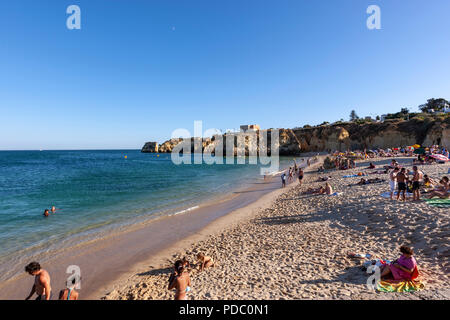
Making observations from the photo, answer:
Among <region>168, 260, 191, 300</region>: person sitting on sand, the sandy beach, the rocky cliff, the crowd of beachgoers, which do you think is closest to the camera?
<region>168, 260, 191, 300</region>: person sitting on sand

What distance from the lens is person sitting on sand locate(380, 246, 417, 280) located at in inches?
162

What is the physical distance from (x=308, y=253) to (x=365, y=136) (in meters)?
52.8

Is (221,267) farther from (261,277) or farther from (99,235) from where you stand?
(99,235)

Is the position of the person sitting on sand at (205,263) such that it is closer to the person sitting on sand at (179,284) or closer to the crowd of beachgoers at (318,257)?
the crowd of beachgoers at (318,257)

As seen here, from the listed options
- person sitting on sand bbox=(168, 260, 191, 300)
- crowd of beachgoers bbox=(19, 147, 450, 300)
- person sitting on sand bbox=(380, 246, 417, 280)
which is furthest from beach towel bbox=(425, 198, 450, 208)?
Result: person sitting on sand bbox=(168, 260, 191, 300)

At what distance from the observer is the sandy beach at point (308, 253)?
4461 mm

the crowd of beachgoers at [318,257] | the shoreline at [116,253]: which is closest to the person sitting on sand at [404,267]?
the crowd of beachgoers at [318,257]

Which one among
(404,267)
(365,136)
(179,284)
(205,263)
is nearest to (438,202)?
(404,267)

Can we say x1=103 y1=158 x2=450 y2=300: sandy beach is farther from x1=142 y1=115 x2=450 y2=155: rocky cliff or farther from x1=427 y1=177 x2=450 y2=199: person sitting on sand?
x1=142 y1=115 x2=450 y2=155: rocky cliff

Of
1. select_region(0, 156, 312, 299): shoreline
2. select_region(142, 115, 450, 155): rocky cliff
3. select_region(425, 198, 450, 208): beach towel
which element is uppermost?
select_region(142, 115, 450, 155): rocky cliff

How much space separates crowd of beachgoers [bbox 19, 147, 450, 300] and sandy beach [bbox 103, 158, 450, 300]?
0.07 ft

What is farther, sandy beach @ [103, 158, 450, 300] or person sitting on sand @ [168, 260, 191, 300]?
sandy beach @ [103, 158, 450, 300]
